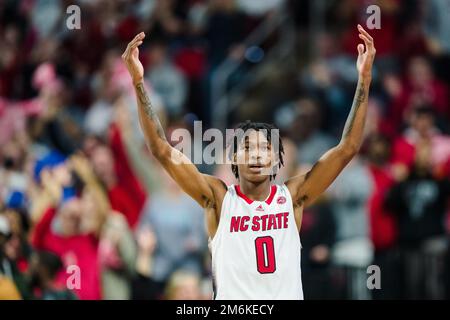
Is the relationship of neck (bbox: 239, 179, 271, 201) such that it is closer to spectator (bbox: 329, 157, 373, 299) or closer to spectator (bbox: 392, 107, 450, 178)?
spectator (bbox: 329, 157, 373, 299)

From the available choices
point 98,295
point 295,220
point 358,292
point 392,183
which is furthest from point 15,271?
point 392,183

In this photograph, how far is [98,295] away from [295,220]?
3960mm

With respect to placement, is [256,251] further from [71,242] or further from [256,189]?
[71,242]

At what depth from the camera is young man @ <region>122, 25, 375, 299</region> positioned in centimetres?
738

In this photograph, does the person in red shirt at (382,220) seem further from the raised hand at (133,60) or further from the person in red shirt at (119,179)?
the raised hand at (133,60)

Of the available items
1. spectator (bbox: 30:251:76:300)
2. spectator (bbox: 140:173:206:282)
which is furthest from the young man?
spectator (bbox: 140:173:206:282)

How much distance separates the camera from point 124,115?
13414 millimetres

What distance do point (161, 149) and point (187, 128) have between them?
6.33 metres

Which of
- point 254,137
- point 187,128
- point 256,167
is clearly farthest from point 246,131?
point 187,128

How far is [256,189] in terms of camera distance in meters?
7.59

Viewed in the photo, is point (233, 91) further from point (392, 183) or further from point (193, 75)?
point (392, 183)

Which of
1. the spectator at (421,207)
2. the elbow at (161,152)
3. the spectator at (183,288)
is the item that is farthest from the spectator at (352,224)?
the elbow at (161,152)

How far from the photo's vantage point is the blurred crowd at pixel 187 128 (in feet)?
37.8

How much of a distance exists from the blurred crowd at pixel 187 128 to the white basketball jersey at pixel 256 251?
1978mm
